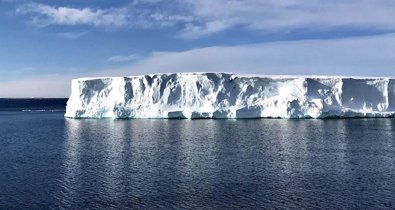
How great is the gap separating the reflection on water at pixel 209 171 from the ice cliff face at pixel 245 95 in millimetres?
13454

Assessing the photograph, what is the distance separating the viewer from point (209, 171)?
18.7 meters

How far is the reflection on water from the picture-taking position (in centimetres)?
1430

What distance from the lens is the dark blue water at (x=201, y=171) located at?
1424 cm

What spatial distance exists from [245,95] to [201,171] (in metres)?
27.9

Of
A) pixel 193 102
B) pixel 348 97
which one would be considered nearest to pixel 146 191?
pixel 193 102

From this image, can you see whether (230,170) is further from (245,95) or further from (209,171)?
(245,95)

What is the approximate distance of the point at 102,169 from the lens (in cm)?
1930

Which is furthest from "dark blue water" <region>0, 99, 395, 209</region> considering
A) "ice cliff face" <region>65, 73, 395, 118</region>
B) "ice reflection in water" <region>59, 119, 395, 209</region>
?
"ice cliff face" <region>65, 73, 395, 118</region>

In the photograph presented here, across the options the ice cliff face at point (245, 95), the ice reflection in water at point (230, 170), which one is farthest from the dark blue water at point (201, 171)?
the ice cliff face at point (245, 95)

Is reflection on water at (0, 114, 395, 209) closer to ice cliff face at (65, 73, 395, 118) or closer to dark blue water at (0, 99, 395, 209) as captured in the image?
dark blue water at (0, 99, 395, 209)

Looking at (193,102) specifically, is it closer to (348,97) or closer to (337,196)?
(348,97)

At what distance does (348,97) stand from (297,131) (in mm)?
14839

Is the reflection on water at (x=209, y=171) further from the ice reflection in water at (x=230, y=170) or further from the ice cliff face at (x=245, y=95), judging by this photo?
the ice cliff face at (x=245, y=95)

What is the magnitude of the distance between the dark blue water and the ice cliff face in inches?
530
